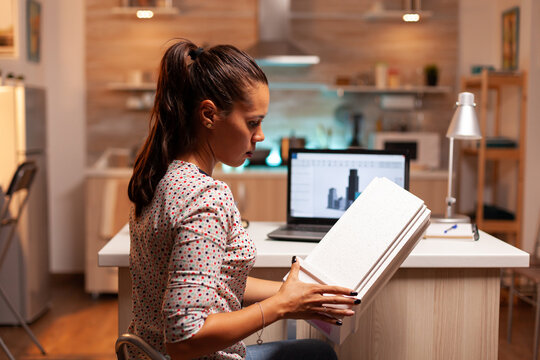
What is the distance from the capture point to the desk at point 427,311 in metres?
1.90

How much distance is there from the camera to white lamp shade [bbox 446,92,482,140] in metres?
2.17

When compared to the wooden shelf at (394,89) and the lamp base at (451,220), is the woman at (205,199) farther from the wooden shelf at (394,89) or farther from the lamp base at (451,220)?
the wooden shelf at (394,89)

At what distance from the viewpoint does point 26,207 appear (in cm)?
365

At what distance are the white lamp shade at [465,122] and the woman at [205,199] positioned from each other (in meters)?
1.10

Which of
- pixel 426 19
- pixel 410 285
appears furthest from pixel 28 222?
pixel 426 19

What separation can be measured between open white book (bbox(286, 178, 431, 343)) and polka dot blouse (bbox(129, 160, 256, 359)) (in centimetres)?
18

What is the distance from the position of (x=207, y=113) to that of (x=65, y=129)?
3805mm

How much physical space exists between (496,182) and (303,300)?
3852 mm

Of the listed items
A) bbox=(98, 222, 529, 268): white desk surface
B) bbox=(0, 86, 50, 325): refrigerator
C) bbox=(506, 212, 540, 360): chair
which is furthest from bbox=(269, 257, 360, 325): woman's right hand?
bbox=(0, 86, 50, 325): refrigerator

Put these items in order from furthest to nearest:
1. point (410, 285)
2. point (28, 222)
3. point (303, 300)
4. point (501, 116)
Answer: point (501, 116), point (28, 222), point (410, 285), point (303, 300)

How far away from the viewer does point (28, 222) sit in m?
3.67

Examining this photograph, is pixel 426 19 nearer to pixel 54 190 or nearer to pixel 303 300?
pixel 54 190

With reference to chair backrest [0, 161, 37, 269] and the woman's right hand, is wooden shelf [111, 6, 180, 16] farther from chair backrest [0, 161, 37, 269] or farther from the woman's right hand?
the woman's right hand

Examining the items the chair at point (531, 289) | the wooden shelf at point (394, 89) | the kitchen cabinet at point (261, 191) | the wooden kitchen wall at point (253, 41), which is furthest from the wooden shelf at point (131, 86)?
the chair at point (531, 289)
